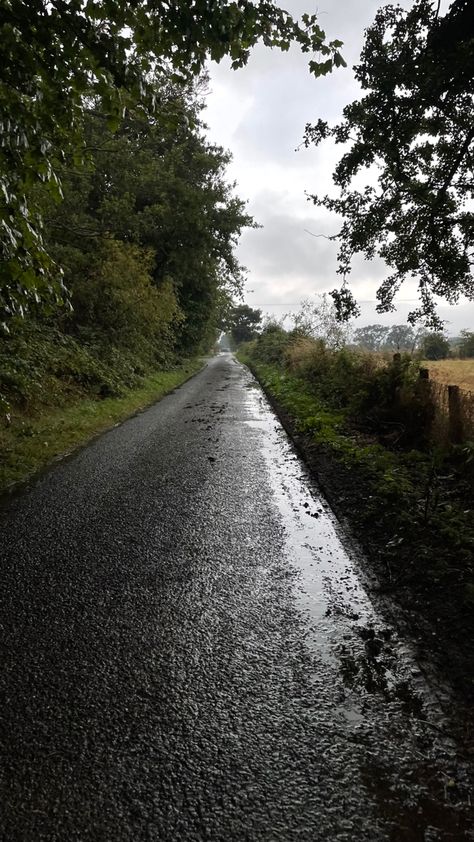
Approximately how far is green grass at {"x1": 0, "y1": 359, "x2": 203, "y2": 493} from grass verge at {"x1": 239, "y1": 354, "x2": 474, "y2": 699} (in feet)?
13.0

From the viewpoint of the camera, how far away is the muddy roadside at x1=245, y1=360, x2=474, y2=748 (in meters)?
2.38

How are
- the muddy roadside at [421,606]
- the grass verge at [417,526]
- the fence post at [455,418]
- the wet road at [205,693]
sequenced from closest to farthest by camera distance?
the wet road at [205,693] < the muddy roadside at [421,606] < the grass verge at [417,526] < the fence post at [455,418]

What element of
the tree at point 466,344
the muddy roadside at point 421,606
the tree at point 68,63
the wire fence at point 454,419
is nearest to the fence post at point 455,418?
the wire fence at point 454,419

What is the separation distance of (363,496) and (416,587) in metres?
1.88

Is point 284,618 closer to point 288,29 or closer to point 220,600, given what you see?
point 220,600

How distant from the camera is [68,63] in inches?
132

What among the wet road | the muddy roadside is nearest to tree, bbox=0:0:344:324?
the wet road

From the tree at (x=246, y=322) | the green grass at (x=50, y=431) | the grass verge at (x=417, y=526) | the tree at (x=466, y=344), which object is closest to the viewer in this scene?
the grass verge at (x=417, y=526)

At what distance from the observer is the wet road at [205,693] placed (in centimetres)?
165

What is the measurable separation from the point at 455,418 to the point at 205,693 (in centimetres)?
538

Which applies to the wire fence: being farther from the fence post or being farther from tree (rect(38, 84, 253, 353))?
tree (rect(38, 84, 253, 353))

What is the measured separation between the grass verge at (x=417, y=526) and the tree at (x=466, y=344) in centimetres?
3229

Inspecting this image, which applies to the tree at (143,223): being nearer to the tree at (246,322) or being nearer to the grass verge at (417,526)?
the grass verge at (417,526)

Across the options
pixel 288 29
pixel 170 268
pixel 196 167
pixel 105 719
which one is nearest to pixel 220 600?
pixel 105 719
